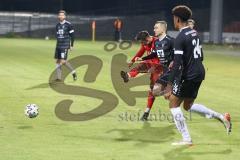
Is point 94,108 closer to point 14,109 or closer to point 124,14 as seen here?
point 14,109

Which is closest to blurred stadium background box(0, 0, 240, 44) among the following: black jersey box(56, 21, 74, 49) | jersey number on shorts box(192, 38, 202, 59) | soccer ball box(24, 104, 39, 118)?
black jersey box(56, 21, 74, 49)

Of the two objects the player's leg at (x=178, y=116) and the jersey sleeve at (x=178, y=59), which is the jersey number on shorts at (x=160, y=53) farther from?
the jersey sleeve at (x=178, y=59)

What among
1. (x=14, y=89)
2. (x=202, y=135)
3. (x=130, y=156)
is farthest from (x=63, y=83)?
(x=130, y=156)

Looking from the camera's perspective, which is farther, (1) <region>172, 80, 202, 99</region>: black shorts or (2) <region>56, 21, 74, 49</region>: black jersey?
(2) <region>56, 21, 74, 49</region>: black jersey

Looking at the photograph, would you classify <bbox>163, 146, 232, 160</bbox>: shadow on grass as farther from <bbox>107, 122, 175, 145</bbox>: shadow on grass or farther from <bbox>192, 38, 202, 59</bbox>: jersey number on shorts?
<bbox>192, 38, 202, 59</bbox>: jersey number on shorts

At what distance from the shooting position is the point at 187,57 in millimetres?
10094

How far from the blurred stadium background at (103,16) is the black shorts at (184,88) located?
149 ft

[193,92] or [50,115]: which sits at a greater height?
[193,92]

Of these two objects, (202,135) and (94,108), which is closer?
(202,135)

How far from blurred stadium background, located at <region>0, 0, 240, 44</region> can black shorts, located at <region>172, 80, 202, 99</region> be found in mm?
45420

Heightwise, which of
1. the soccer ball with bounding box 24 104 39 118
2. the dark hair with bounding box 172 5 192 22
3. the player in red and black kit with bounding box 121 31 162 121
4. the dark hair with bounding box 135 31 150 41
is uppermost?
the dark hair with bounding box 172 5 192 22

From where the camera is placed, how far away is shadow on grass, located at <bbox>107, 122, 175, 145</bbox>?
435 inches

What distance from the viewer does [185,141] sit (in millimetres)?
10469

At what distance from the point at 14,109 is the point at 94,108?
75.6 inches
